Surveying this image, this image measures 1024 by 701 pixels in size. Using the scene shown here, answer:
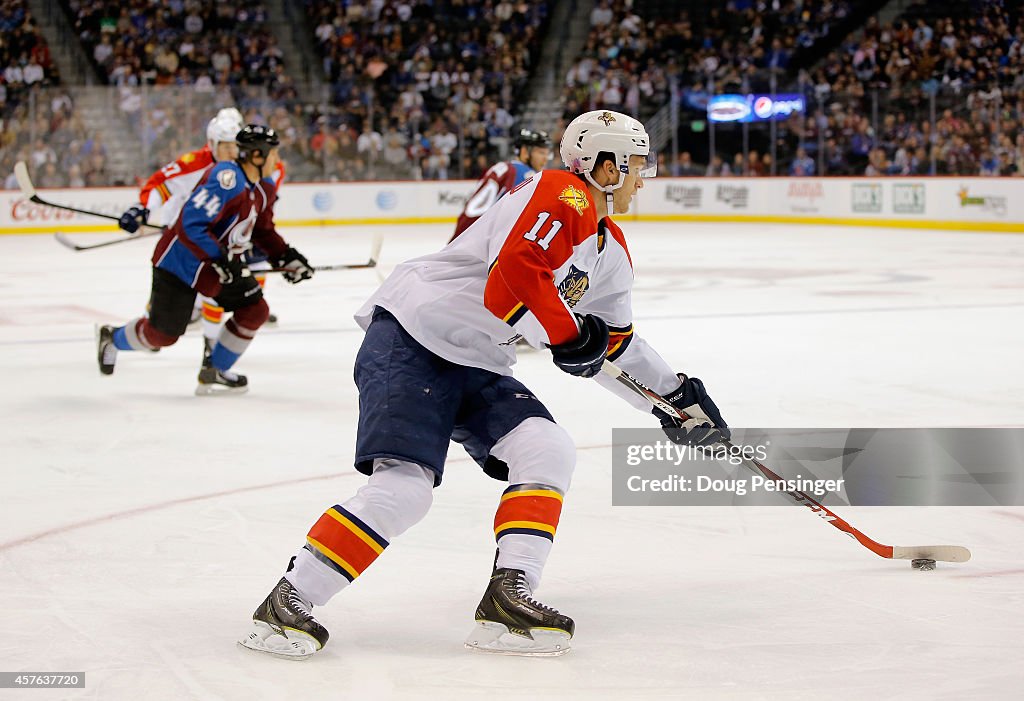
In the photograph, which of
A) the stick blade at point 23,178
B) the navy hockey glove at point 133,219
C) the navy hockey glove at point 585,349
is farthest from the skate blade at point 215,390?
the navy hockey glove at point 585,349

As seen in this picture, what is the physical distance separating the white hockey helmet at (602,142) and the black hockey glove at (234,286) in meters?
2.98

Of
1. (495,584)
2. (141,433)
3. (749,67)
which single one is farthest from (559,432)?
(749,67)

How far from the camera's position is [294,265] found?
19.5ft

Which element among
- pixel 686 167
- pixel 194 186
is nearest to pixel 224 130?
pixel 194 186

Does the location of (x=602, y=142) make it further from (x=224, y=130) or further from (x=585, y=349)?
(x=224, y=130)

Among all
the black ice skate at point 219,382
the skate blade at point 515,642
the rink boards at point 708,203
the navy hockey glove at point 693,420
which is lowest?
the rink boards at point 708,203

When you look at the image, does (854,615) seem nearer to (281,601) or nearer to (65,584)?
(281,601)

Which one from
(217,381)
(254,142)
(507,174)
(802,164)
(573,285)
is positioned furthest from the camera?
(802,164)

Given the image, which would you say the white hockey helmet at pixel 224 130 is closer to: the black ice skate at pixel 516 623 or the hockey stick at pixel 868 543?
the hockey stick at pixel 868 543

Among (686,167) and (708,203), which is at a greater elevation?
(686,167)

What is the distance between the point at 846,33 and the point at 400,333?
1789 cm

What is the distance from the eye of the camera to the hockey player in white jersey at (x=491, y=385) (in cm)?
240

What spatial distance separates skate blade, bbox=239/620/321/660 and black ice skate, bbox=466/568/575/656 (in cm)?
29

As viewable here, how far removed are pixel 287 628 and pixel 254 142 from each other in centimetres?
321
